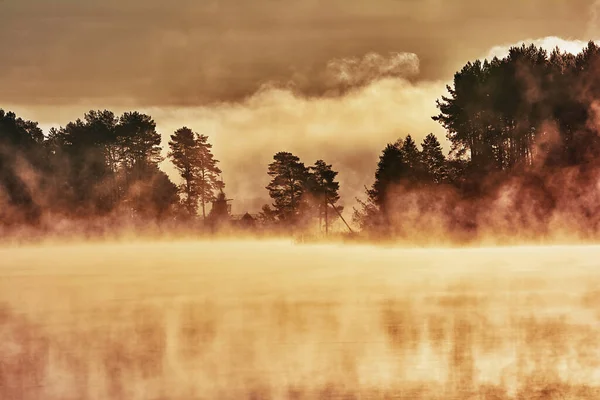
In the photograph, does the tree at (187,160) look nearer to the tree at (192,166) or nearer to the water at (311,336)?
the tree at (192,166)

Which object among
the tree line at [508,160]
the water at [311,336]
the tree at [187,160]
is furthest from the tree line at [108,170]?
the water at [311,336]

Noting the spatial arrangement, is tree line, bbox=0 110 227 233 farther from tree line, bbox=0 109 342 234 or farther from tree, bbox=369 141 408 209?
tree, bbox=369 141 408 209

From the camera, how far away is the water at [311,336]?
17359 mm

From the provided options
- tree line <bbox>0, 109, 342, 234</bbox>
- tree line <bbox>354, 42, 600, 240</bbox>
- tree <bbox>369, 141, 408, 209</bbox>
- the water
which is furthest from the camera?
tree line <bbox>0, 109, 342, 234</bbox>

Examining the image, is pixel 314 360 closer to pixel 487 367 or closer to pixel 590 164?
pixel 487 367

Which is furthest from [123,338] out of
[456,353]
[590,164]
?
[590,164]

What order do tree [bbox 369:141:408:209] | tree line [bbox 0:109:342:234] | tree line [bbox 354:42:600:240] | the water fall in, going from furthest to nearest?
tree line [bbox 0:109:342:234] < tree [bbox 369:141:408:209] < tree line [bbox 354:42:600:240] < the water

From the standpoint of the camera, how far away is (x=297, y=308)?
3180cm

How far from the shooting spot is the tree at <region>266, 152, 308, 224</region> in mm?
Answer: 134250

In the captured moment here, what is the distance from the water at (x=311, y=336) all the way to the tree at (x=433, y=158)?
45341 mm

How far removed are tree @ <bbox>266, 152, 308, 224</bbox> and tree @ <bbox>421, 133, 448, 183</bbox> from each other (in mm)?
42020

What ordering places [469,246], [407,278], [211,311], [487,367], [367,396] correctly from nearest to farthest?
[367,396], [487,367], [211,311], [407,278], [469,246]

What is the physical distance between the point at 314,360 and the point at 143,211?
11043 cm

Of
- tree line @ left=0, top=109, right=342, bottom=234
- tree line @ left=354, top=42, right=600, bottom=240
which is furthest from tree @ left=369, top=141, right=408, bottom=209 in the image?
tree line @ left=0, top=109, right=342, bottom=234
